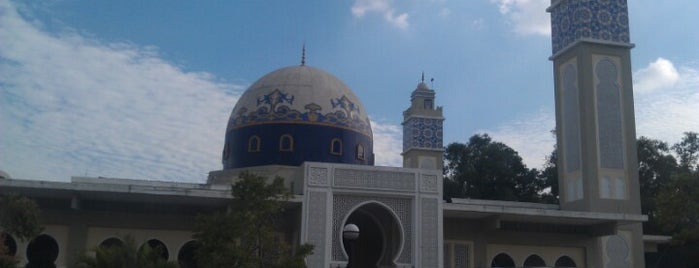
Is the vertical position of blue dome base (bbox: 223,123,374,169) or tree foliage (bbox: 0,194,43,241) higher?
blue dome base (bbox: 223,123,374,169)

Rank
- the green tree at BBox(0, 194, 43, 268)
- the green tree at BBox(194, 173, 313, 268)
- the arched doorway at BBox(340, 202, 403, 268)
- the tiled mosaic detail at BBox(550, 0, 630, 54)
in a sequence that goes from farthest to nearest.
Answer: the tiled mosaic detail at BBox(550, 0, 630, 54)
the arched doorway at BBox(340, 202, 403, 268)
the green tree at BBox(0, 194, 43, 268)
the green tree at BBox(194, 173, 313, 268)

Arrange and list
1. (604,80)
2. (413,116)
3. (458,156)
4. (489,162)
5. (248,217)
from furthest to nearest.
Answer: (458,156)
(489,162)
(413,116)
(604,80)
(248,217)

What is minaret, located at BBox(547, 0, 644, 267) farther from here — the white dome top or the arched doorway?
the white dome top

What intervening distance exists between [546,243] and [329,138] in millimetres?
6916

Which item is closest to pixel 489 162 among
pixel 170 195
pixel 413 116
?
pixel 413 116

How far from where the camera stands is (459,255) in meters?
21.1

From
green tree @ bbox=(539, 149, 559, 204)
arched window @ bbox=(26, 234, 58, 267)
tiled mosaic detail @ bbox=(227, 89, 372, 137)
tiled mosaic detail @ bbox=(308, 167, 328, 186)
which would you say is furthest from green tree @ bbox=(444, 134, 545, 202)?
arched window @ bbox=(26, 234, 58, 267)

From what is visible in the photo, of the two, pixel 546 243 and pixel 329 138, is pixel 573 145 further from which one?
pixel 329 138

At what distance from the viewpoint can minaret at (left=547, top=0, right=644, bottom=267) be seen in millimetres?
21750

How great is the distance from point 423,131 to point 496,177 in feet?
20.3

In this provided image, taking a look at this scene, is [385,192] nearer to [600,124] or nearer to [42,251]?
[600,124]

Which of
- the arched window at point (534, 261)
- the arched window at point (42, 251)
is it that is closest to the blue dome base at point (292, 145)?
the arched window at point (534, 261)

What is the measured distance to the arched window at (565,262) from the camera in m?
22.0

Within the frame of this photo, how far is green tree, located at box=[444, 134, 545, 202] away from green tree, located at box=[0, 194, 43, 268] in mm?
26216
